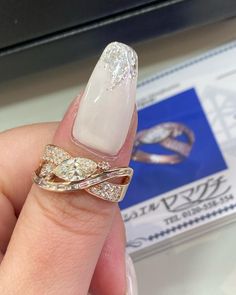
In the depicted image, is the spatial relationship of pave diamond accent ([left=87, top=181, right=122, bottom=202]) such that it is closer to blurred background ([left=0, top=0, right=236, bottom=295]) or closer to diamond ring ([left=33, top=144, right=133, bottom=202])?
diamond ring ([left=33, top=144, right=133, bottom=202])

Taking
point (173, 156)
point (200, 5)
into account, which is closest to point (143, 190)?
point (173, 156)

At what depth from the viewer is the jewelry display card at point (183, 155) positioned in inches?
17.2

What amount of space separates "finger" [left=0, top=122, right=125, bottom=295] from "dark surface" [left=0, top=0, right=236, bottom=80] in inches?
3.3

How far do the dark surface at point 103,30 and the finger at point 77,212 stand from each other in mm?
160

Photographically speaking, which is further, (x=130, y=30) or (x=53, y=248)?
(x=130, y=30)

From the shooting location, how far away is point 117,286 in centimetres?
37

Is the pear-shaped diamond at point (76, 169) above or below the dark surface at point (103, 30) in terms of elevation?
below

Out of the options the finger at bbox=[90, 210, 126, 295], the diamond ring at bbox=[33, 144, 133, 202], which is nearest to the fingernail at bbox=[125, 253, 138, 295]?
the finger at bbox=[90, 210, 126, 295]

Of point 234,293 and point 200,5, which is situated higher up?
point 200,5

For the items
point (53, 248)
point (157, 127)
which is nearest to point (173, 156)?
point (157, 127)

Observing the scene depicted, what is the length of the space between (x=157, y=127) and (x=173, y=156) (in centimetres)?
3

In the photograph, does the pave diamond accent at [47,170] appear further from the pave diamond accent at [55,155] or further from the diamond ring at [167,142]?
the diamond ring at [167,142]

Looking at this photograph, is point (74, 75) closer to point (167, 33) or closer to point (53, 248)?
point (167, 33)

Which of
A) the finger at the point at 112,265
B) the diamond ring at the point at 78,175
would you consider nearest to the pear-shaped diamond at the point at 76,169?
the diamond ring at the point at 78,175
